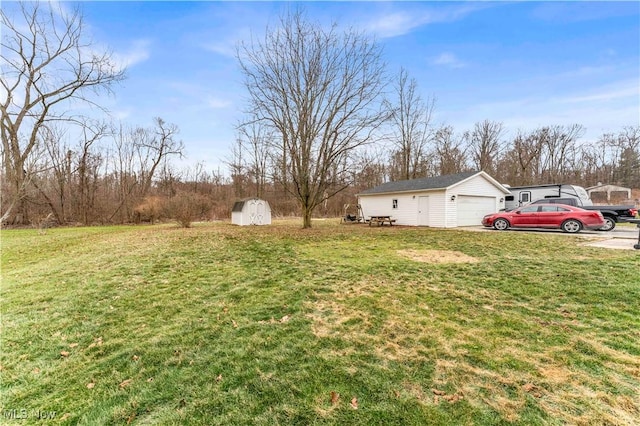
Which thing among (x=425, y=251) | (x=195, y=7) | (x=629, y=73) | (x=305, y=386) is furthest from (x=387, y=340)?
(x=629, y=73)

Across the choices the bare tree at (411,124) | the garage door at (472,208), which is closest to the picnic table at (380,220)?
the garage door at (472,208)

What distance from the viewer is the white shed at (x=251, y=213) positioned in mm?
18875

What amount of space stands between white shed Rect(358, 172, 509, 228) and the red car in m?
2.00

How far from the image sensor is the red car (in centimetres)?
1088

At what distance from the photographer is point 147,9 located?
8.11m

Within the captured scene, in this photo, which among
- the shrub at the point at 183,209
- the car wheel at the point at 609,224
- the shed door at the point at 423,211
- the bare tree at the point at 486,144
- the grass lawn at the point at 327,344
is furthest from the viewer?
the bare tree at the point at 486,144

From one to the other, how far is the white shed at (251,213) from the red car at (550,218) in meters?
14.0

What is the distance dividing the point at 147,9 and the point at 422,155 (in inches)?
935

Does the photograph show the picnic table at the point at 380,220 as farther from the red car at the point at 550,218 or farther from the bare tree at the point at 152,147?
the bare tree at the point at 152,147

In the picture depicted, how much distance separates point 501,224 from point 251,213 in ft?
49.2

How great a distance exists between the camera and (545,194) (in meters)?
15.9

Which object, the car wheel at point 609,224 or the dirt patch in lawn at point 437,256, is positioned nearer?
the dirt patch in lawn at point 437,256

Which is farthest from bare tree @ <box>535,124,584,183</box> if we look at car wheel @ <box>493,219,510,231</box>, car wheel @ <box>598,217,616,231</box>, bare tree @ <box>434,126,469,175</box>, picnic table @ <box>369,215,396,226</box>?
picnic table @ <box>369,215,396,226</box>

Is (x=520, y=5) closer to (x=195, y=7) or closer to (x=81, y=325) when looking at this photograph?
(x=195, y=7)
